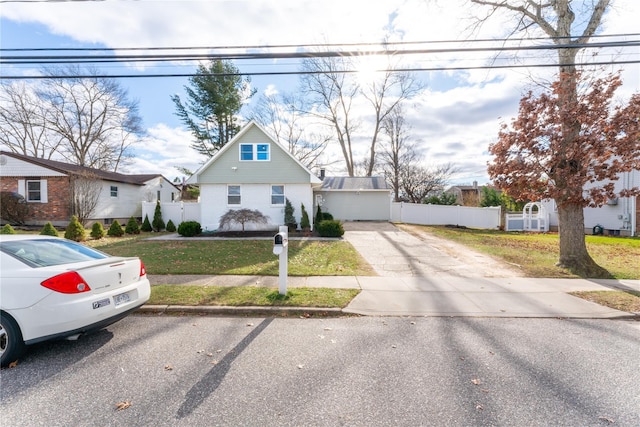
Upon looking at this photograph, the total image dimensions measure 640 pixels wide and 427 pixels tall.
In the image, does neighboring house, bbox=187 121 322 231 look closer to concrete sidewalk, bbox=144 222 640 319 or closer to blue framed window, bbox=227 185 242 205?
blue framed window, bbox=227 185 242 205

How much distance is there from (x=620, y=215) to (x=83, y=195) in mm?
31659

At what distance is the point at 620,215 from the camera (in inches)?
701

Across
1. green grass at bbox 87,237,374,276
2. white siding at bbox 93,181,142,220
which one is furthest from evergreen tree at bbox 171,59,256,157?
green grass at bbox 87,237,374,276

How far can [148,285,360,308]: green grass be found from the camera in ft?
17.8

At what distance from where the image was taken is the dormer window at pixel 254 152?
16.9 metres

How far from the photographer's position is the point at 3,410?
265 centimetres

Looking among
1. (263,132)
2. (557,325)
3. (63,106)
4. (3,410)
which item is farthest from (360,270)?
(63,106)

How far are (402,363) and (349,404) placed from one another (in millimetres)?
1031

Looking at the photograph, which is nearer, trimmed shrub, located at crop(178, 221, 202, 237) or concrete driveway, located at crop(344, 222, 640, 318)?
concrete driveway, located at crop(344, 222, 640, 318)

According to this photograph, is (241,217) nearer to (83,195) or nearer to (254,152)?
(254,152)

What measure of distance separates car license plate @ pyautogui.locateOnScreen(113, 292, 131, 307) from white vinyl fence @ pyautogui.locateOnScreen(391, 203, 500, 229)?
22.6m

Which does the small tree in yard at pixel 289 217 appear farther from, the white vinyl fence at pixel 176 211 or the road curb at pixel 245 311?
the road curb at pixel 245 311

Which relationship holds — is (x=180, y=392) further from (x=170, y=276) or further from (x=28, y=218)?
(x=28, y=218)

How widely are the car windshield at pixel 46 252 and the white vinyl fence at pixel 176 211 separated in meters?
15.0
